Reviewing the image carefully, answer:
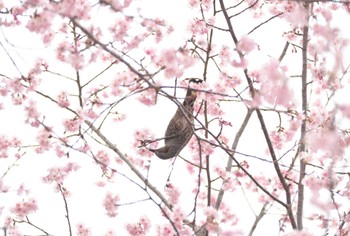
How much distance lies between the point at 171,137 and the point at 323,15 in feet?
3.61

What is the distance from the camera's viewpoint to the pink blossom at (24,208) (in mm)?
3742

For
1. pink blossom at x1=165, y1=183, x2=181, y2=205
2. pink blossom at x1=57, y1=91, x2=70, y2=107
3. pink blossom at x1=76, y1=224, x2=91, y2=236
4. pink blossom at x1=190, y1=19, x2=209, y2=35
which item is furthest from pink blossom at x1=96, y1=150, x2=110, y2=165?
pink blossom at x1=190, y1=19, x2=209, y2=35

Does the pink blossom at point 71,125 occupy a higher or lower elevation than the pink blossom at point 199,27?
lower

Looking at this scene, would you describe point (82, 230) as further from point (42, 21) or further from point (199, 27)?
point (42, 21)

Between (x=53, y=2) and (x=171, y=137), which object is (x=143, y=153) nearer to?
(x=171, y=137)

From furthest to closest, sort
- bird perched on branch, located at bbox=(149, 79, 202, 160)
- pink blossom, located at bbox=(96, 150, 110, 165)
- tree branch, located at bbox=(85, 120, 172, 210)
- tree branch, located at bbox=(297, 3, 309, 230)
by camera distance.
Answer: pink blossom, located at bbox=(96, 150, 110, 165)
bird perched on branch, located at bbox=(149, 79, 202, 160)
tree branch, located at bbox=(85, 120, 172, 210)
tree branch, located at bbox=(297, 3, 309, 230)

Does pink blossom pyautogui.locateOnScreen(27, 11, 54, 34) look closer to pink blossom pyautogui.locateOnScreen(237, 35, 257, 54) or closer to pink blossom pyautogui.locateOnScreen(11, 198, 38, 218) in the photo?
pink blossom pyautogui.locateOnScreen(237, 35, 257, 54)

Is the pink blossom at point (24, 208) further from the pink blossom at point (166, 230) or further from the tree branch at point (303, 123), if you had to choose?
the tree branch at point (303, 123)

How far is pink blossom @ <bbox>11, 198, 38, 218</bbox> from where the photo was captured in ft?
12.3

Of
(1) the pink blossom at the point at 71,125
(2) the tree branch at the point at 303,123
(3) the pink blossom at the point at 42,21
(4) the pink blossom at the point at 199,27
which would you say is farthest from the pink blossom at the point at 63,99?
(2) the tree branch at the point at 303,123

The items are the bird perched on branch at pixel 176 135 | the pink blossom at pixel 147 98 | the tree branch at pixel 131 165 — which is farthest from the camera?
the pink blossom at pixel 147 98

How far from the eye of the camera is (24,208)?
12.4 ft

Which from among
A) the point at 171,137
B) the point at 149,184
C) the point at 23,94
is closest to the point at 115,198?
the point at 149,184

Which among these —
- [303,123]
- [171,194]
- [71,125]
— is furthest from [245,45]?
[71,125]
